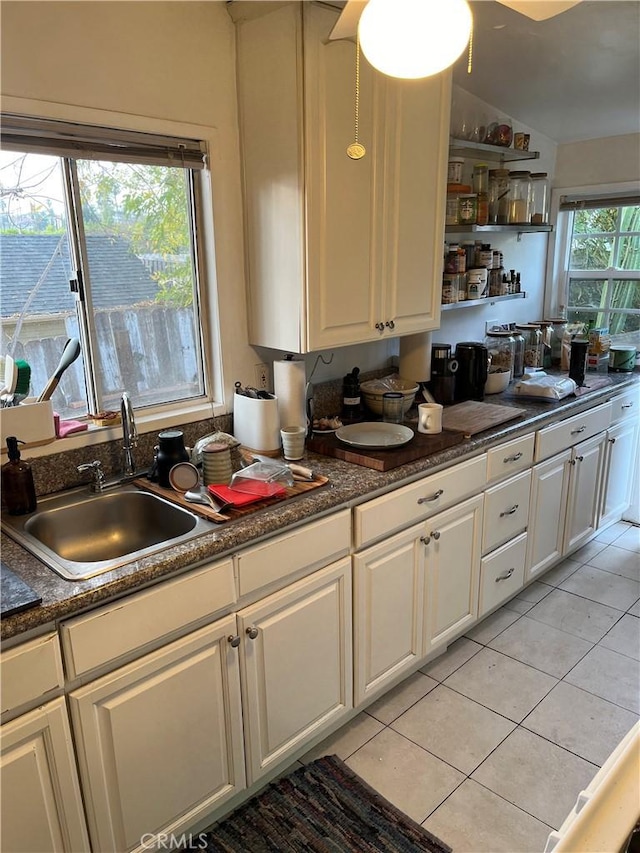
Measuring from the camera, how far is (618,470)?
3.52m

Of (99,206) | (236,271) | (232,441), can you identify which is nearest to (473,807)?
(232,441)

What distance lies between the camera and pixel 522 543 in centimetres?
282

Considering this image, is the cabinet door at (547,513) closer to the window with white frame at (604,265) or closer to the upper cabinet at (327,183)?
the upper cabinet at (327,183)

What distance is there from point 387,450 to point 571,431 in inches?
48.1

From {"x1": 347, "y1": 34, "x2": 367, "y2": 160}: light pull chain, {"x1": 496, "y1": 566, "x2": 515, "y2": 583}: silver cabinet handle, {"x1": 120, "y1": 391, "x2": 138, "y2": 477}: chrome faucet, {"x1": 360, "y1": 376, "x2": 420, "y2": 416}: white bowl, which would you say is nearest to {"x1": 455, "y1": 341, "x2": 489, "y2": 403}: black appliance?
{"x1": 360, "y1": 376, "x2": 420, "y2": 416}: white bowl

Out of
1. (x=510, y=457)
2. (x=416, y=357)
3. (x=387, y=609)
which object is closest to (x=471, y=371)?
(x=416, y=357)

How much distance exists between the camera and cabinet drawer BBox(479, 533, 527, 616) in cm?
262

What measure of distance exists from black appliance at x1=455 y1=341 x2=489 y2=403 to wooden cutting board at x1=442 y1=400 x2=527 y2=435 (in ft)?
0.30

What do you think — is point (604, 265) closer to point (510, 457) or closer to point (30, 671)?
point (510, 457)

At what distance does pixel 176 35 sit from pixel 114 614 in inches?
67.5

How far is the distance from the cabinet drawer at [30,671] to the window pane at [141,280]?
946mm

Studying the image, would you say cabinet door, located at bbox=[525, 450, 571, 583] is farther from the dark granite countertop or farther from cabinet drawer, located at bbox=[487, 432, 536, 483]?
the dark granite countertop

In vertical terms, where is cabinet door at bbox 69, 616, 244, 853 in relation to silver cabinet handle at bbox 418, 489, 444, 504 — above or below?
below

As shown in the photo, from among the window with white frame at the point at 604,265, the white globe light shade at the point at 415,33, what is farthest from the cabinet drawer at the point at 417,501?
the window with white frame at the point at 604,265
